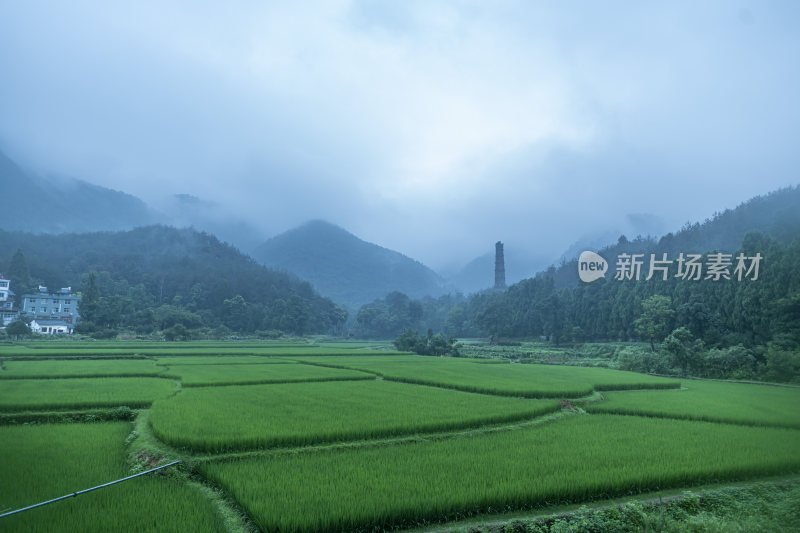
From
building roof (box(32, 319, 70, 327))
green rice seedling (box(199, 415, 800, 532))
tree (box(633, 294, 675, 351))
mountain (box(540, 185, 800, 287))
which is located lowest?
building roof (box(32, 319, 70, 327))

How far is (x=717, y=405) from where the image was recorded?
15406 millimetres

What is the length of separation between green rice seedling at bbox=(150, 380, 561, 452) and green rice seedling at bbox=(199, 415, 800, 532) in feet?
2.71

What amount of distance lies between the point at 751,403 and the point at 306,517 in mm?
16112

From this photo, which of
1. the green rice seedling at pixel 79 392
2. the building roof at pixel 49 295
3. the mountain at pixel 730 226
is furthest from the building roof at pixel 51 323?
the mountain at pixel 730 226

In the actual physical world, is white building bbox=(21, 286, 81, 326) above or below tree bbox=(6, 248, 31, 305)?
below

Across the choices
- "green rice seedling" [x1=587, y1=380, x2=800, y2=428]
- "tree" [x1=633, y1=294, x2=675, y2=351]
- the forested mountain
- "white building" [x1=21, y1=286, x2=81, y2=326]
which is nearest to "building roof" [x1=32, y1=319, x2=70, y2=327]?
"white building" [x1=21, y1=286, x2=81, y2=326]

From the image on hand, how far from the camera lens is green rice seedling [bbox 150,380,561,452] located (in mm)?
9516

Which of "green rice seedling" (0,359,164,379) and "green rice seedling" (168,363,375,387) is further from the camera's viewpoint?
"green rice seedling" (168,363,375,387)

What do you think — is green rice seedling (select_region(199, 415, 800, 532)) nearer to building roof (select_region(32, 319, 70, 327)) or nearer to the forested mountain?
the forested mountain

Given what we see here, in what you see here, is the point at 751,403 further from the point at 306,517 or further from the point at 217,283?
the point at 217,283

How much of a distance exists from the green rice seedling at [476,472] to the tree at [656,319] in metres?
27.7

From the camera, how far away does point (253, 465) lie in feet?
26.0

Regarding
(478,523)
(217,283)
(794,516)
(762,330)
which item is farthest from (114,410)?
(217,283)

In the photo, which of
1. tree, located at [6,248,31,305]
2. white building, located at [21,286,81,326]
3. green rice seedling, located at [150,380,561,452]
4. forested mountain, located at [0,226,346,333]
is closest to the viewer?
green rice seedling, located at [150,380,561,452]
